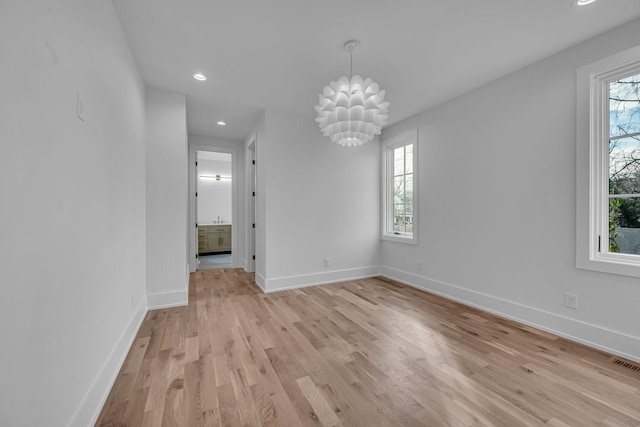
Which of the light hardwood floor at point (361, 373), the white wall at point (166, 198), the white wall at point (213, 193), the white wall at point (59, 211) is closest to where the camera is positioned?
the white wall at point (59, 211)

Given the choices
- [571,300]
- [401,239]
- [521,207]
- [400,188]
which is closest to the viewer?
[571,300]

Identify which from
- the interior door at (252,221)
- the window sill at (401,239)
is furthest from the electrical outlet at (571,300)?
the interior door at (252,221)

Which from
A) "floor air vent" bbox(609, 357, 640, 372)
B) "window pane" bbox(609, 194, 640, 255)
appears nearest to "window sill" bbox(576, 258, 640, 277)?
"window pane" bbox(609, 194, 640, 255)

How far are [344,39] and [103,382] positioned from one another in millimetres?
3014

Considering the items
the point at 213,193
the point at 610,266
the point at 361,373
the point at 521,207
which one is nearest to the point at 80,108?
the point at 361,373

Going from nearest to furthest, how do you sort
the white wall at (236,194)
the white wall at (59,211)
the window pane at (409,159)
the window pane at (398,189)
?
the white wall at (59,211) → the window pane at (409,159) → the window pane at (398,189) → the white wall at (236,194)

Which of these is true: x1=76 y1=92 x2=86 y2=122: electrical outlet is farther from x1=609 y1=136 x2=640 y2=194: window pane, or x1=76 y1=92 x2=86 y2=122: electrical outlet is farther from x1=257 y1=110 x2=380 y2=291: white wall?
x1=609 y1=136 x2=640 y2=194: window pane

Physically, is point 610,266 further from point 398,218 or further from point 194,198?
point 194,198

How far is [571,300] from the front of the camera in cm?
237

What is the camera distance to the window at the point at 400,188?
407cm

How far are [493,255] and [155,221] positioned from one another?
395cm

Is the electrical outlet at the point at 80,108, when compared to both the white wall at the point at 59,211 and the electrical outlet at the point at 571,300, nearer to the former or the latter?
the white wall at the point at 59,211

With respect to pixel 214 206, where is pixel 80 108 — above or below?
above

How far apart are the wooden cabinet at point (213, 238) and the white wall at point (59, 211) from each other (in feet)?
16.7
